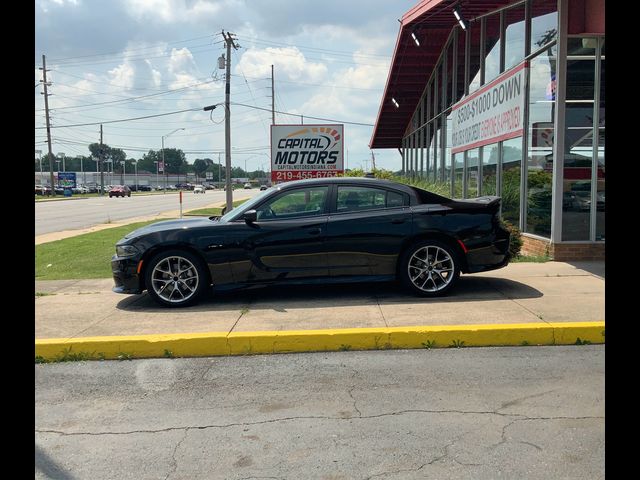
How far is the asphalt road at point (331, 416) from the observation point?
3.35 m

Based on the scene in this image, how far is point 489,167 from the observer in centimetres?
1321

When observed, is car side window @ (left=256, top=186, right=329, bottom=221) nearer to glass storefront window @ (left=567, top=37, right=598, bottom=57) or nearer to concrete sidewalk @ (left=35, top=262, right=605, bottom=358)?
concrete sidewalk @ (left=35, top=262, right=605, bottom=358)

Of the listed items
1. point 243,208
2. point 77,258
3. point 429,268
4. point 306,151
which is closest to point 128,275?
point 243,208

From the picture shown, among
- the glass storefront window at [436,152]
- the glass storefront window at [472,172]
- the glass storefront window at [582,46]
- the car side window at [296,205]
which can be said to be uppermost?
the glass storefront window at [582,46]

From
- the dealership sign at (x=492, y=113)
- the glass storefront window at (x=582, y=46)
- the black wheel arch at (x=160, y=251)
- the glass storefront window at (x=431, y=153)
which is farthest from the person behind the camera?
the glass storefront window at (x=431, y=153)

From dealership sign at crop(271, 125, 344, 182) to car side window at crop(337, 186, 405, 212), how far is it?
8.83 metres

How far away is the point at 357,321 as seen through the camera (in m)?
6.13

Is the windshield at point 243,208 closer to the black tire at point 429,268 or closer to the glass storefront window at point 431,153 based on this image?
the black tire at point 429,268

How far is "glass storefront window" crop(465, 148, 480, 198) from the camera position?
14.3 metres

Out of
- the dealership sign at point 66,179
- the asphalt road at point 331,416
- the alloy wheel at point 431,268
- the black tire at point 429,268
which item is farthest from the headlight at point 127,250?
the dealership sign at point 66,179

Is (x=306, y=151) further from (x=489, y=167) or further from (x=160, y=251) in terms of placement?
(x=160, y=251)

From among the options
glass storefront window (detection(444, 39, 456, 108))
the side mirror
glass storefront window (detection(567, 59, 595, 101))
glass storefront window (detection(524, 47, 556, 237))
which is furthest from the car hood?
glass storefront window (detection(444, 39, 456, 108))

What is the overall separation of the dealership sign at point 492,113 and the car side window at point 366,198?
16.2 ft
